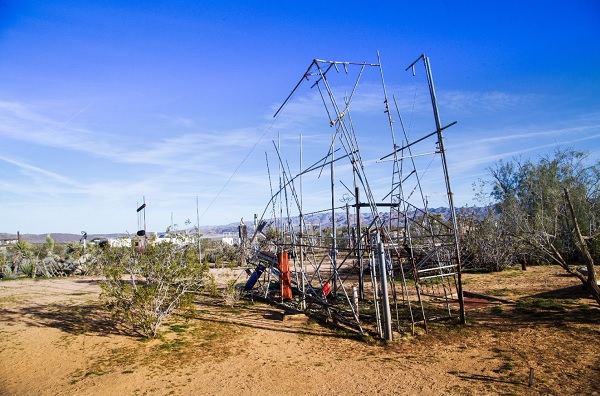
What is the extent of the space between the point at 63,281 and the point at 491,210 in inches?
922

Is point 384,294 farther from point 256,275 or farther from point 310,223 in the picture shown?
point 310,223

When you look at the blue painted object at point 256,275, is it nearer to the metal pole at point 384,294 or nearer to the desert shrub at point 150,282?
the desert shrub at point 150,282

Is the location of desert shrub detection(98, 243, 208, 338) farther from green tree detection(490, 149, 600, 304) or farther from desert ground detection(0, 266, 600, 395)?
green tree detection(490, 149, 600, 304)

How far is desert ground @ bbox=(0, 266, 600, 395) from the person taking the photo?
6.14 meters

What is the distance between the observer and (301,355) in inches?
304

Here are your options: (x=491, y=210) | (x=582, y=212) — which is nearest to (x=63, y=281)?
(x=491, y=210)

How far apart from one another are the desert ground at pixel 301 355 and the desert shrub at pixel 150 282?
1.76 ft

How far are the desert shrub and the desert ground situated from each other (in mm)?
538

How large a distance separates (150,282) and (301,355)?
4.15 meters

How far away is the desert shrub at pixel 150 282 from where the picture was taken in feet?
29.2

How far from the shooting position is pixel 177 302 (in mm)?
9695

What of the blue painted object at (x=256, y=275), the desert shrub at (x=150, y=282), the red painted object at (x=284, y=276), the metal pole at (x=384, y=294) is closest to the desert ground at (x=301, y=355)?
the metal pole at (x=384, y=294)

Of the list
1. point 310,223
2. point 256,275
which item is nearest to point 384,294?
point 256,275

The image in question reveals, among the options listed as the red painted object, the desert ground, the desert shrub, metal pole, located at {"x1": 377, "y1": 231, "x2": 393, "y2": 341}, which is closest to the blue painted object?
the red painted object
